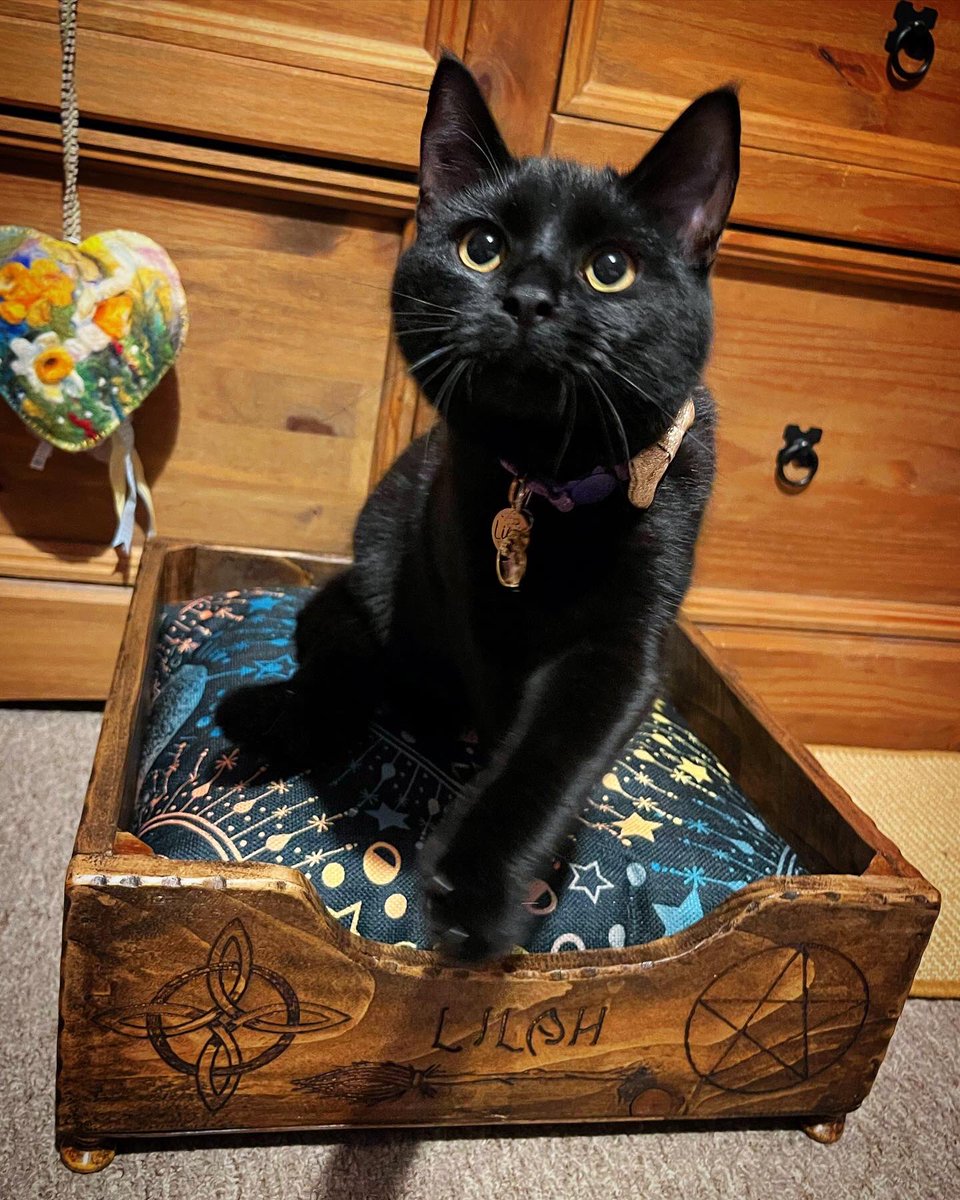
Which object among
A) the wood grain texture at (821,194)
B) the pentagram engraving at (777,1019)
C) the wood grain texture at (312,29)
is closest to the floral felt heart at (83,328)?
the wood grain texture at (312,29)

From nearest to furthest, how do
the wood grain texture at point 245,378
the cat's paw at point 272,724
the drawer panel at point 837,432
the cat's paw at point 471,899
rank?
the cat's paw at point 471,899, the cat's paw at point 272,724, the wood grain texture at point 245,378, the drawer panel at point 837,432

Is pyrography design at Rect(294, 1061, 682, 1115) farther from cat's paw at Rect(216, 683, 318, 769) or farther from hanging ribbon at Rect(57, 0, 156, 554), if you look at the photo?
hanging ribbon at Rect(57, 0, 156, 554)

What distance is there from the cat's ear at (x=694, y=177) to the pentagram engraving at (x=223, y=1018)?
469mm

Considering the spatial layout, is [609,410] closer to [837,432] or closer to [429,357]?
[429,357]

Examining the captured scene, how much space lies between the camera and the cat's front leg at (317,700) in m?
0.67

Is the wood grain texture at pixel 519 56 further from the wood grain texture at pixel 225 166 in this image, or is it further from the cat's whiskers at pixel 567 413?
the cat's whiskers at pixel 567 413

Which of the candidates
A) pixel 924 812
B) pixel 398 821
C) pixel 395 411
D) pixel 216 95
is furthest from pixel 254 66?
pixel 924 812

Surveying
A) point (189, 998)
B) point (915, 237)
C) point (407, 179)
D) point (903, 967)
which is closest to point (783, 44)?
point (915, 237)

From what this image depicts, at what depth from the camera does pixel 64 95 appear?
0.81 meters

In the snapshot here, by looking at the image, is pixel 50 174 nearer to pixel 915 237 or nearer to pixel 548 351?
pixel 548 351

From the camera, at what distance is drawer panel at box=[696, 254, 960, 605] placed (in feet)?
3.36

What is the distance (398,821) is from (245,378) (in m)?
0.57

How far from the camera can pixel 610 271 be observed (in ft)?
1.62

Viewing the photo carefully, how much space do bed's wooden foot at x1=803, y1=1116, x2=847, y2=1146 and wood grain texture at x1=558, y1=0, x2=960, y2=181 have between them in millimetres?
897
